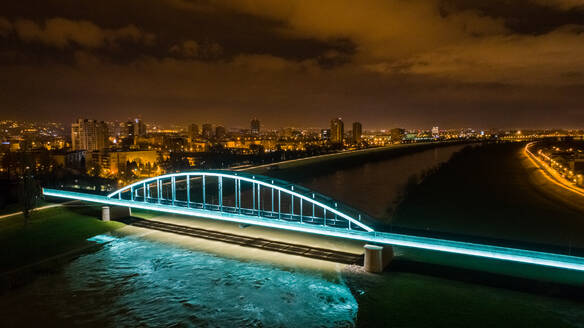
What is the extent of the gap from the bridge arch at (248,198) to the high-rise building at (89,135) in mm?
55044

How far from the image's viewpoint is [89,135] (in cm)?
9181

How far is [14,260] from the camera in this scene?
1631cm

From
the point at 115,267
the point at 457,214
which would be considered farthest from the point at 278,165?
the point at 115,267

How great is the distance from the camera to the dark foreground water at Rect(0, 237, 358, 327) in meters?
11.8

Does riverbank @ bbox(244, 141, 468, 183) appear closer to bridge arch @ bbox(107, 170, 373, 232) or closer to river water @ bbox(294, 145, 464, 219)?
river water @ bbox(294, 145, 464, 219)

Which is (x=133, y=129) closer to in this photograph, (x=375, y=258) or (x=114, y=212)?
(x=114, y=212)

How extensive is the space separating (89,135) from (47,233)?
3212 inches

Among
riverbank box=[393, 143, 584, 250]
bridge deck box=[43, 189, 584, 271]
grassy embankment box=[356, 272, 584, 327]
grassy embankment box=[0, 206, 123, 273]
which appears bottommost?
riverbank box=[393, 143, 584, 250]

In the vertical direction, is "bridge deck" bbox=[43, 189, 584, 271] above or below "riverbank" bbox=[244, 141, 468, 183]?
above

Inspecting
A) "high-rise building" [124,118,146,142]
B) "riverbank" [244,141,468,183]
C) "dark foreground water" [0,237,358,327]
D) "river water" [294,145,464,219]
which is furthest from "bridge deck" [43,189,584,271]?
"high-rise building" [124,118,146,142]

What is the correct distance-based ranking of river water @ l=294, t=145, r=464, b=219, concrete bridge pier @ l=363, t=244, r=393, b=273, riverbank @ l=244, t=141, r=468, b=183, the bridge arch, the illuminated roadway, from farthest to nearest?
riverbank @ l=244, t=141, r=468, b=183
the illuminated roadway
river water @ l=294, t=145, r=464, b=219
the bridge arch
concrete bridge pier @ l=363, t=244, r=393, b=273

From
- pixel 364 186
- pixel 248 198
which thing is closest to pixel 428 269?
pixel 248 198

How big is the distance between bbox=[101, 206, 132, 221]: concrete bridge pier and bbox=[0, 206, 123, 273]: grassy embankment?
0.49 meters

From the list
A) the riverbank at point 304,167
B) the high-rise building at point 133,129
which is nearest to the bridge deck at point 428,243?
the riverbank at point 304,167
